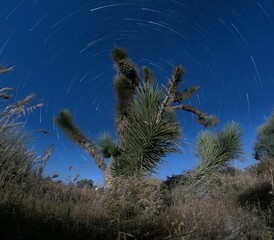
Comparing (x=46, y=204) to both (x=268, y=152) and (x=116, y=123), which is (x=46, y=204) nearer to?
(x=116, y=123)

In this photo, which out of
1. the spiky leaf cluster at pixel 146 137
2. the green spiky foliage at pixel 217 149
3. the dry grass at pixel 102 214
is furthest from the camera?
the green spiky foliage at pixel 217 149

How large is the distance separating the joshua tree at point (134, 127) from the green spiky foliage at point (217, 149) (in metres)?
2.30

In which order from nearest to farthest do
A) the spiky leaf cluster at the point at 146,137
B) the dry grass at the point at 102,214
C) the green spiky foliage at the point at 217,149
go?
the dry grass at the point at 102,214 < the spiky leaf cluster at the point at 146,137 < the green spiky foliage at the point at 217,149

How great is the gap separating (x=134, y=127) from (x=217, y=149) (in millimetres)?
3724

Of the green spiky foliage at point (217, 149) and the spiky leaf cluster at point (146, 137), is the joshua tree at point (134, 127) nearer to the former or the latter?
the spiky leaf cluster at point (146, 137)

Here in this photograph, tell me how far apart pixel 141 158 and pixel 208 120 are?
5785 millimetres

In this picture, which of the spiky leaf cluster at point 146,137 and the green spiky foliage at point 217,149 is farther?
the green spiky foliage at point 217,149

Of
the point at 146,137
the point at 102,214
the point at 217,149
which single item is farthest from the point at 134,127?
the point at 102,214

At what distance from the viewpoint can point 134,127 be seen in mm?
11250

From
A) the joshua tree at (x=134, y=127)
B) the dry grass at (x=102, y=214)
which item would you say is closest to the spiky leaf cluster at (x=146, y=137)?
the joshua tree at (x=134, y=127)

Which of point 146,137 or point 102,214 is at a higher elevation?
point 146,137

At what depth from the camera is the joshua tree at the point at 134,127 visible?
35.1ft

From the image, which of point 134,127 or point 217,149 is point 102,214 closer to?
point 134,127

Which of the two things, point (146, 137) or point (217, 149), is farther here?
point (217, 149)
